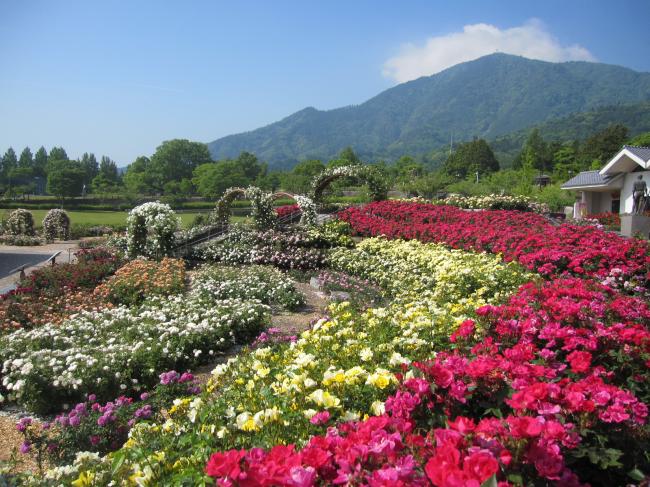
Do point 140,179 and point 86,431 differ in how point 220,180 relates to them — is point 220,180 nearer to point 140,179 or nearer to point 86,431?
point 140,179

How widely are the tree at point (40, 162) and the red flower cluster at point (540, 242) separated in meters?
108

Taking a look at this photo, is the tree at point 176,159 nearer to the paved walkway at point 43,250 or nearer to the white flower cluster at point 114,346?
the paved walkway at point 43,250

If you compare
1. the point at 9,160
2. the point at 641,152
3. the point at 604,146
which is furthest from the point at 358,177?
the point at 9,160

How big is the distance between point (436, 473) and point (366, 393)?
1.20 metres

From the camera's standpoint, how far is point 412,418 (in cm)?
213

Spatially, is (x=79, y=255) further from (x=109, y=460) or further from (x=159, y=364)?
(x=109, y=460)

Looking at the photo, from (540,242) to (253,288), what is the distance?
15.6 feet

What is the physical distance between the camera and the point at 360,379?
8.48 ft

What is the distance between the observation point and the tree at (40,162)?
10094 centimetres

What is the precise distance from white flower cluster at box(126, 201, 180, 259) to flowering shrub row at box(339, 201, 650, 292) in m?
5.74

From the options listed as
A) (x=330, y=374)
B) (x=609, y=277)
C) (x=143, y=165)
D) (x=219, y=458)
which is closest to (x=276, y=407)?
(x=330, y=374)

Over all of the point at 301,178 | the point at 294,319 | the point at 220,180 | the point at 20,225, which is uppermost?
the point at 220,180

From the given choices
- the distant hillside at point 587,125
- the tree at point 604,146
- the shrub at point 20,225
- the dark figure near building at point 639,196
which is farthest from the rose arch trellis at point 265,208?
the distant hillside at point 587,125

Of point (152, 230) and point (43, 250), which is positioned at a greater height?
point (152, 230)
